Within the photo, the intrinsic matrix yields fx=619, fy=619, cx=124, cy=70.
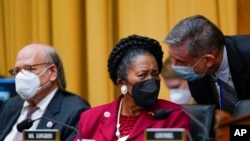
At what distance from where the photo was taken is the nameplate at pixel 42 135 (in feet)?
6.70

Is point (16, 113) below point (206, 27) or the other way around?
below

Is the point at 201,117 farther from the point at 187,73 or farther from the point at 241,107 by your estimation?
the point at 187,73

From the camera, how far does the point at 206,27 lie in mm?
2840

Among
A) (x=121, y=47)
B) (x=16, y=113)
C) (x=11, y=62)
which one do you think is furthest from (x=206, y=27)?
(x=11, y=62)

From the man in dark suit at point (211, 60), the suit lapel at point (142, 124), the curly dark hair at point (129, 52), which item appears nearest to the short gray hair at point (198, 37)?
the man in dark suit at point (211, 60)

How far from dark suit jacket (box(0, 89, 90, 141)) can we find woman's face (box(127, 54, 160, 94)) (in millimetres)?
359

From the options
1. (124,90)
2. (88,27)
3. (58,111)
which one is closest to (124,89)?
(124,90)

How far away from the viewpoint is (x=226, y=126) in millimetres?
1943

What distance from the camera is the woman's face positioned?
271cm

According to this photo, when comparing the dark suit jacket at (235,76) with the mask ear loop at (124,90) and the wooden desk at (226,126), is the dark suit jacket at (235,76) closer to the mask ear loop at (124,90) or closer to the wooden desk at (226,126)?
the mask ear loop at (124,90)

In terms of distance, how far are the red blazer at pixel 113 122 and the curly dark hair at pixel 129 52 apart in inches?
5.9

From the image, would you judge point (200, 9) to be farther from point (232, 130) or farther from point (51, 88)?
point (232, 130)

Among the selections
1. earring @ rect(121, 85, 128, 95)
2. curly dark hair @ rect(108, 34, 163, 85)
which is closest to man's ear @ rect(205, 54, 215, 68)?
curly dark hair @ rect(108, 34, 163, 85)

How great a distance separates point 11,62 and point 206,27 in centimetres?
195
